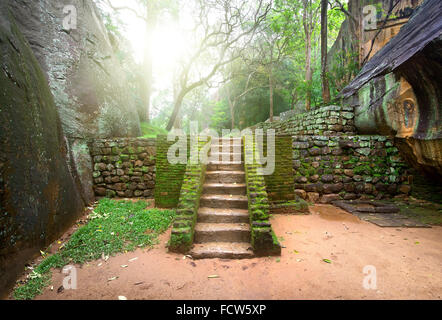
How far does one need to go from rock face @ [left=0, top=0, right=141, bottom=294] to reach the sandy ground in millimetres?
1095

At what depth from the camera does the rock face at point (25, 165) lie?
2498mm

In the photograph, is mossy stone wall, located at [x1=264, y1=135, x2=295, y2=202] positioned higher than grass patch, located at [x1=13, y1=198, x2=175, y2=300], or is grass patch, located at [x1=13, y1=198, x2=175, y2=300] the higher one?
mossy stone wall, located at [x1=264, y1=135, x2=295, y2=202]

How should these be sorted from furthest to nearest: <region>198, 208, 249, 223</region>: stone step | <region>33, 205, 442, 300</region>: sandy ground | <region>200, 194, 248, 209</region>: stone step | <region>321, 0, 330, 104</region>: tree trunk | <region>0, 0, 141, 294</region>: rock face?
<region>321, 0, 330, 104</region>: tree trunk → <region>200, 194, 248, 209</region>: stone step → <region>198, 208, 249, 223</region>: stone step → <region>0, 0, 141, 294</region>: rock face → <region>33, 205, 442, 300</region>: sandy ground

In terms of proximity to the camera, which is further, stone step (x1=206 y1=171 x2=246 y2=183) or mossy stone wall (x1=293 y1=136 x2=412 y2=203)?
mossy stone wall (x1=293 y1=136 x2=412 y2=203)

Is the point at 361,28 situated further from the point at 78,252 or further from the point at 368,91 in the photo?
the point at 78,252

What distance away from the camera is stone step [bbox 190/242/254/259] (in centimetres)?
288

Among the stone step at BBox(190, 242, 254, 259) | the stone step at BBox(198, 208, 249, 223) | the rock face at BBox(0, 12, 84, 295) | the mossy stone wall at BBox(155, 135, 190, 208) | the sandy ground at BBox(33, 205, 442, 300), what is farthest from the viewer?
the mossy stone wall at BBox(155, 135, 190, 208)

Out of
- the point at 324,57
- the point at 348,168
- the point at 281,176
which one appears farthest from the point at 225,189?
the point at 324,57

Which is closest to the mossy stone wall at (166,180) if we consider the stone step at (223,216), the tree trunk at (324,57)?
the stone step at (223,216)

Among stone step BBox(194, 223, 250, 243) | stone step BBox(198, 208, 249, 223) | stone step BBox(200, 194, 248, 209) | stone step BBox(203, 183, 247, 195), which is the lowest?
stone step BBox(194, 223, 250, 243)

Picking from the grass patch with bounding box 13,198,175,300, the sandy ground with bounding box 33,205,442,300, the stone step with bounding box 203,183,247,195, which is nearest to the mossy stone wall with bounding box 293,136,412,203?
the sandy ground with bounding box 33,205,442,300

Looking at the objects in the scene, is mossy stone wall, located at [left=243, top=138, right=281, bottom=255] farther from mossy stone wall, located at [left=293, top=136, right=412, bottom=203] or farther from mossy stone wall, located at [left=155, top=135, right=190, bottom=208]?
mossy stone wall, located at [left=293, top=136, right=412, bottom=203]

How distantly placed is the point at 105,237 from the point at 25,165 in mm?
1663
